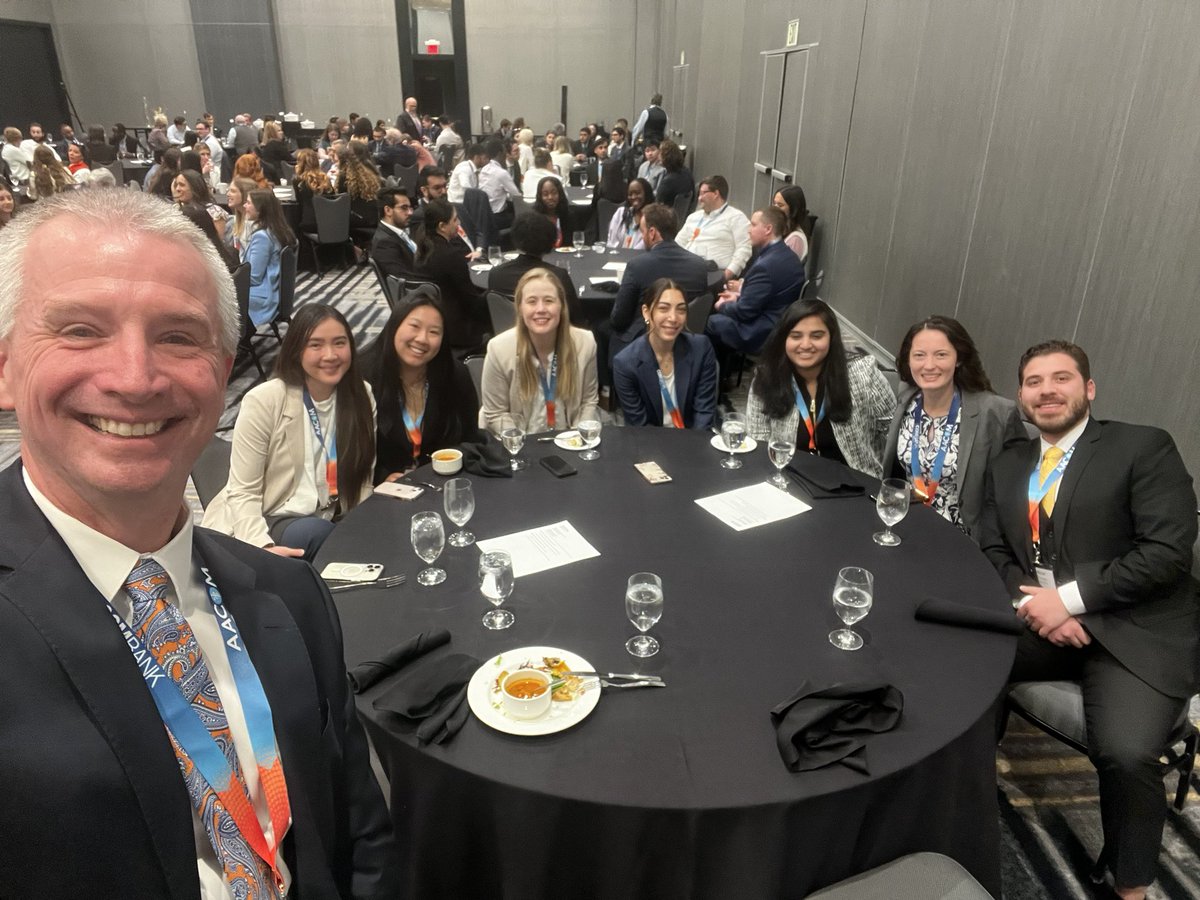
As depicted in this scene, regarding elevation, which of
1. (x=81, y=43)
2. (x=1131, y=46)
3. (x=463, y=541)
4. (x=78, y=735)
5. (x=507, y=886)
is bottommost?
(x=507, y=886)

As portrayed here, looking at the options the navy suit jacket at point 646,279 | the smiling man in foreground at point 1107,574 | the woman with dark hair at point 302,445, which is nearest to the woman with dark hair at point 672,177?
the navy suit jacket at point 646,279

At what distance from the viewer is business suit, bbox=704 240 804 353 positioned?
506 cm

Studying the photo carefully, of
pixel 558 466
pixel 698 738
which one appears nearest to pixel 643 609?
pixel 698 738

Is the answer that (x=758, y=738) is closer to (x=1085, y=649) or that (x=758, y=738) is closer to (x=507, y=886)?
(x=507, y=886)

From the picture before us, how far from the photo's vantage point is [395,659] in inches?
64.7

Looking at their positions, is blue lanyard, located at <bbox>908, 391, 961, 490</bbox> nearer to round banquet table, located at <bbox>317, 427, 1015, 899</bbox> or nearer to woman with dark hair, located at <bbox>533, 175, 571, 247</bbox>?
round banquet table, located at <bbox>317, 427, 1015, 899</bbox>

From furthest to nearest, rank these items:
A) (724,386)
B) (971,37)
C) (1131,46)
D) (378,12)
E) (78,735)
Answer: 1. (378,12)
2. (724,386)
3. (971,37)
4. (1131,46)
5. (78,735)

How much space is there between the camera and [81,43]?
17656mm

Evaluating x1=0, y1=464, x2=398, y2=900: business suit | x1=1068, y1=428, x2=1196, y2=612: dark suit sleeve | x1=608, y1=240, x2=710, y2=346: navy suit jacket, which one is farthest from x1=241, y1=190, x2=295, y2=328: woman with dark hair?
x1=1068, y1=428, x2=1196, y2=612: dark suit sleeve

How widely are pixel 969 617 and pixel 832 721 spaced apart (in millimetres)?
548

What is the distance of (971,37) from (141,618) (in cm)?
499

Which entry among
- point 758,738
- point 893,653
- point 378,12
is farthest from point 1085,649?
point 378,12

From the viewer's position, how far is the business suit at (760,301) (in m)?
5.06

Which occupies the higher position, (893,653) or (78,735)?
(78,735)
